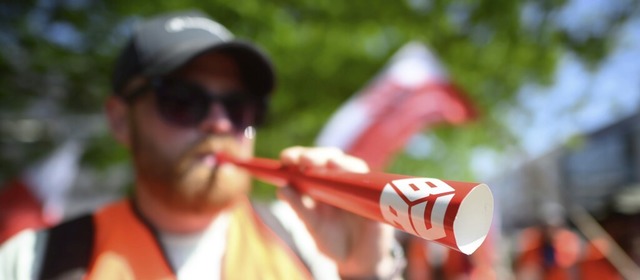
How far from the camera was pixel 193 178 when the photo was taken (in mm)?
1619

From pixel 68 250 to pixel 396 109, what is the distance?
14.0 ft

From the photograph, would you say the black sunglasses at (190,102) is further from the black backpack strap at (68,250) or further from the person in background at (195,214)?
the black backpack strap at (68,250)

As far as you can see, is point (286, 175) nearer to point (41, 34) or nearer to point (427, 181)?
point (427, 181)

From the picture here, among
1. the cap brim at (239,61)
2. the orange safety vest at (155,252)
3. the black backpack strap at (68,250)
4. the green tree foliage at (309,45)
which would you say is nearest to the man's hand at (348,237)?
the orange safety vest at (155,252)

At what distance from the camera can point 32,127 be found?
365 inches

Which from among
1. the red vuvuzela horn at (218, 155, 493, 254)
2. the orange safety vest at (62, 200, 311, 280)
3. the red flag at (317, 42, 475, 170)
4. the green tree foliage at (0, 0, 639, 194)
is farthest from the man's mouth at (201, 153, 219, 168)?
the green tree foliage at (0, 0, 639, 194)

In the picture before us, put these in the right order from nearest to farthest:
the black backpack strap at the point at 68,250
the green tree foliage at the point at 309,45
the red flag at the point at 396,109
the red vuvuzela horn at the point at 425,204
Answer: the red vuvuzela horn at the point at 425,204 → the black backpack strap at the point at 68,250 → the red flag at the point at 396,109 → the green tree foliage at the point at 309,45

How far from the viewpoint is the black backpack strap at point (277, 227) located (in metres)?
1.70

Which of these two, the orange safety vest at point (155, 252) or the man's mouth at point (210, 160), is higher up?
the man's mouth at point (210, 160)

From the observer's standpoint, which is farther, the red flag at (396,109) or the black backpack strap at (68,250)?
the red flag at (396,109)

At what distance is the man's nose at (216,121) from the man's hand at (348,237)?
0.23 meters

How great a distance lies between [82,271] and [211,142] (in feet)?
1.42

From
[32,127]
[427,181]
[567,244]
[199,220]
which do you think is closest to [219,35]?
[199,220]

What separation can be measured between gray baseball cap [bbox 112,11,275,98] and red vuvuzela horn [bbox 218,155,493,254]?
0.65 meters
